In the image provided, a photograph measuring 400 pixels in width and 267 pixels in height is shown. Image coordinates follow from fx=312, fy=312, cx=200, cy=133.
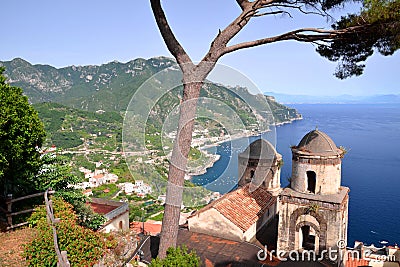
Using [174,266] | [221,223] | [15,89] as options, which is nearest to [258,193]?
[221,223]

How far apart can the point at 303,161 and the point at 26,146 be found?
27.8 feet

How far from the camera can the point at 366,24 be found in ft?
21.4

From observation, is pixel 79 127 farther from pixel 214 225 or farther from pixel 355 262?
pixel 355 262

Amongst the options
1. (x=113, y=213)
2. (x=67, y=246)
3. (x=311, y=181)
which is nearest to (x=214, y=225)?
(x=311, y=181)

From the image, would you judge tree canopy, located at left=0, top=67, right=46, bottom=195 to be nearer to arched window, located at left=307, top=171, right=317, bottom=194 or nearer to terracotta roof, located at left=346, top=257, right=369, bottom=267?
arched window, located at left=307, top=171, right=317, bottom=194

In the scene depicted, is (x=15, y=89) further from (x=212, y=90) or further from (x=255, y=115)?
(x=255, y=115)

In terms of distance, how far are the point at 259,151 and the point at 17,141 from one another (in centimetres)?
981

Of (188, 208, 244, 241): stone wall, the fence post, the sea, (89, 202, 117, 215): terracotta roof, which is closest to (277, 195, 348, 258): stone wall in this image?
(188, 208, 244, 241): stone wall

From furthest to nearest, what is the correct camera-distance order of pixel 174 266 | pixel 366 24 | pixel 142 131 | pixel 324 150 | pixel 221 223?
pixel 221 223, pixel 324 150, pixel 142 131, pixel 366 24, pixel 174 266

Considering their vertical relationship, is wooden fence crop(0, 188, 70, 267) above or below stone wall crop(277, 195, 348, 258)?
above

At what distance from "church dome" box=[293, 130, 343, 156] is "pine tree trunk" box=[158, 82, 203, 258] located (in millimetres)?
5373

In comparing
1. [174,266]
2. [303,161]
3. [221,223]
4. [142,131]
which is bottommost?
[221,223]

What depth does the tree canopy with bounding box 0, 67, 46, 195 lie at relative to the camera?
26.0ft

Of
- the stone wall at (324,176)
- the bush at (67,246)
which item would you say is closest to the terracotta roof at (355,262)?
the stone wall at (324,176)
